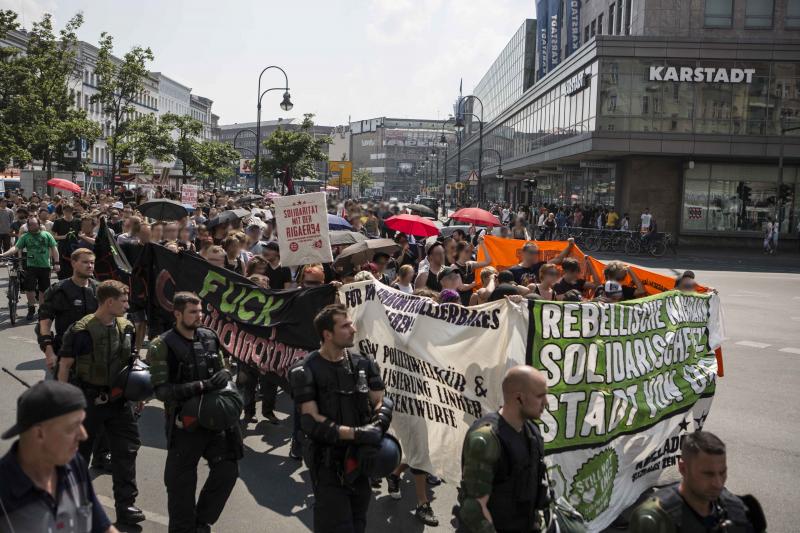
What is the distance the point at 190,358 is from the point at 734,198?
37.4 meters

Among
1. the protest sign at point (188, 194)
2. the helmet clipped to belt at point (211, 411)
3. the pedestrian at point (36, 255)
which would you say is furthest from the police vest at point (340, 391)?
the protest sign at point (188, 194)

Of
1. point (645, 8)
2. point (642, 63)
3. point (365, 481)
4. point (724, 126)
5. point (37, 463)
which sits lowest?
point (365, 481)

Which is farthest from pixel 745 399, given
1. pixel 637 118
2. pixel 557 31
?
pixel 557 31

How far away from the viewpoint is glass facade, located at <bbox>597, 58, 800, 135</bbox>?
36781 mm

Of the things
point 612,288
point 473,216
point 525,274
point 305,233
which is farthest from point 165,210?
point 612,288

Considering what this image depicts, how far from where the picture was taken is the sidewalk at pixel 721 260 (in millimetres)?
28734

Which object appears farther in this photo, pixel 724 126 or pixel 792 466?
pixel 724 126

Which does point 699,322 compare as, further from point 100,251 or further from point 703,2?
point 703,2

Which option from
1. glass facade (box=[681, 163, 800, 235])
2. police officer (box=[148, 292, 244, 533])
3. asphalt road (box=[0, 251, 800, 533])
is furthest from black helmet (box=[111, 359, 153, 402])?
glass facade (box=[681, 163, 800, 235])

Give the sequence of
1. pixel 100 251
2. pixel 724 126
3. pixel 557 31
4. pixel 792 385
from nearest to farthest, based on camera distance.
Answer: pixel 792 385, pixel 100 251, pixel 724 126, pixel 557 31

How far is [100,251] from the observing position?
11.4 metres

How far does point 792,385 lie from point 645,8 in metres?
33.1

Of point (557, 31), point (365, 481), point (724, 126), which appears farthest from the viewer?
point (557, 31)

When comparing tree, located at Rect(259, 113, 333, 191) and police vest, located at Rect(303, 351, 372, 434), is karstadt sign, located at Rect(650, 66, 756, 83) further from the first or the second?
police vest, located at Rect(303, 351, 372, 434)
